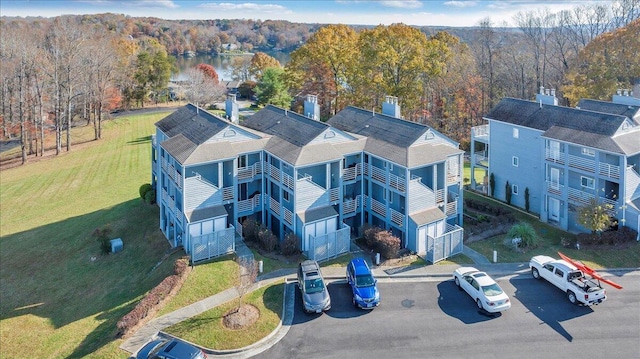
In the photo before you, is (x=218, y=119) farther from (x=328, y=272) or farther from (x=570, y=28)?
(x=570, y=28)

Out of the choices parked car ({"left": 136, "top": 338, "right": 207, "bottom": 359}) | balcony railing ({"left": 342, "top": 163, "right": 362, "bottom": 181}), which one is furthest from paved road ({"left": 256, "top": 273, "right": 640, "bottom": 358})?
balcony railing ({"left": 342, "top": 163, "right": 362, "bottom": 181})

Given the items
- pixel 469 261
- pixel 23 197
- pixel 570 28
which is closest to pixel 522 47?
pixel 570 28

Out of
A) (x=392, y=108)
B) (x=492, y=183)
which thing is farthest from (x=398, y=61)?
(x=492, y=183)

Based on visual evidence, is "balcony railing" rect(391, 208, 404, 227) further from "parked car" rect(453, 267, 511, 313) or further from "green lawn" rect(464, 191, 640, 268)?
"parked car" rect(453, 267, 511, 313)

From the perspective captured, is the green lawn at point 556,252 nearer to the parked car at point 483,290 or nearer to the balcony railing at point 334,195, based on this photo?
the parked car at point 483,290

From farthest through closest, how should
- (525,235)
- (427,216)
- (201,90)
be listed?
(201,90)
(525,235)
(427,216)

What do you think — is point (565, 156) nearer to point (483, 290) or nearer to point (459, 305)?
point (483, 290)
